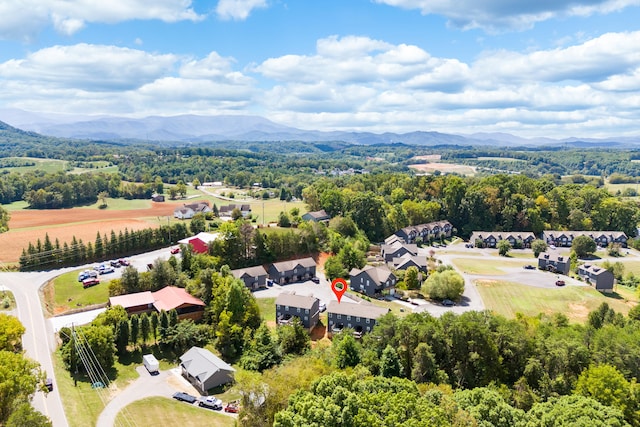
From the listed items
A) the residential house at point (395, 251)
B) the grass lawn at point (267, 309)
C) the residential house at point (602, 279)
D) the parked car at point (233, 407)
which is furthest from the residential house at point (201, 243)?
the residential house at point (602, 279)

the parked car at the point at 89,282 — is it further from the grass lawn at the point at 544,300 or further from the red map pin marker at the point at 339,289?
the grass lawn at the point at 544,300

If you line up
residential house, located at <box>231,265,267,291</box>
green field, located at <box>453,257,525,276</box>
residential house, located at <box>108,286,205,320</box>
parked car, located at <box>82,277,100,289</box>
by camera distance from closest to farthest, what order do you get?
residential house, located at <box>108,286,205,320</box>, parked car, located at <box>82,277,100,289</box>, residential house, located at <box>231,265,267,291</box>, green field, located at <box>453,257,525,276</box>

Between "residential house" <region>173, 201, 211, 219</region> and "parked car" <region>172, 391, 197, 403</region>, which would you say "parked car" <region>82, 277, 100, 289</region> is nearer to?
"parked car" <region>172, 391, 197, 403</region>

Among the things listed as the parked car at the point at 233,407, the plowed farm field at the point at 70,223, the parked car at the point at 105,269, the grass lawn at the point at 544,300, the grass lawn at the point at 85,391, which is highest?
the plowed farm field at the point at 70,223

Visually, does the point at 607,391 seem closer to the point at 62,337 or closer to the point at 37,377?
the point at 37,377

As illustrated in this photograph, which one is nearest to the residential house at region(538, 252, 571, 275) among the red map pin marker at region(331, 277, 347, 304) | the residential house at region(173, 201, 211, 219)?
the red map pin marker at region(331, 277, 347, 304)

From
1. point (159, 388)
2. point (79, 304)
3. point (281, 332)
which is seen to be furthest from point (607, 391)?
point (79, 304)
